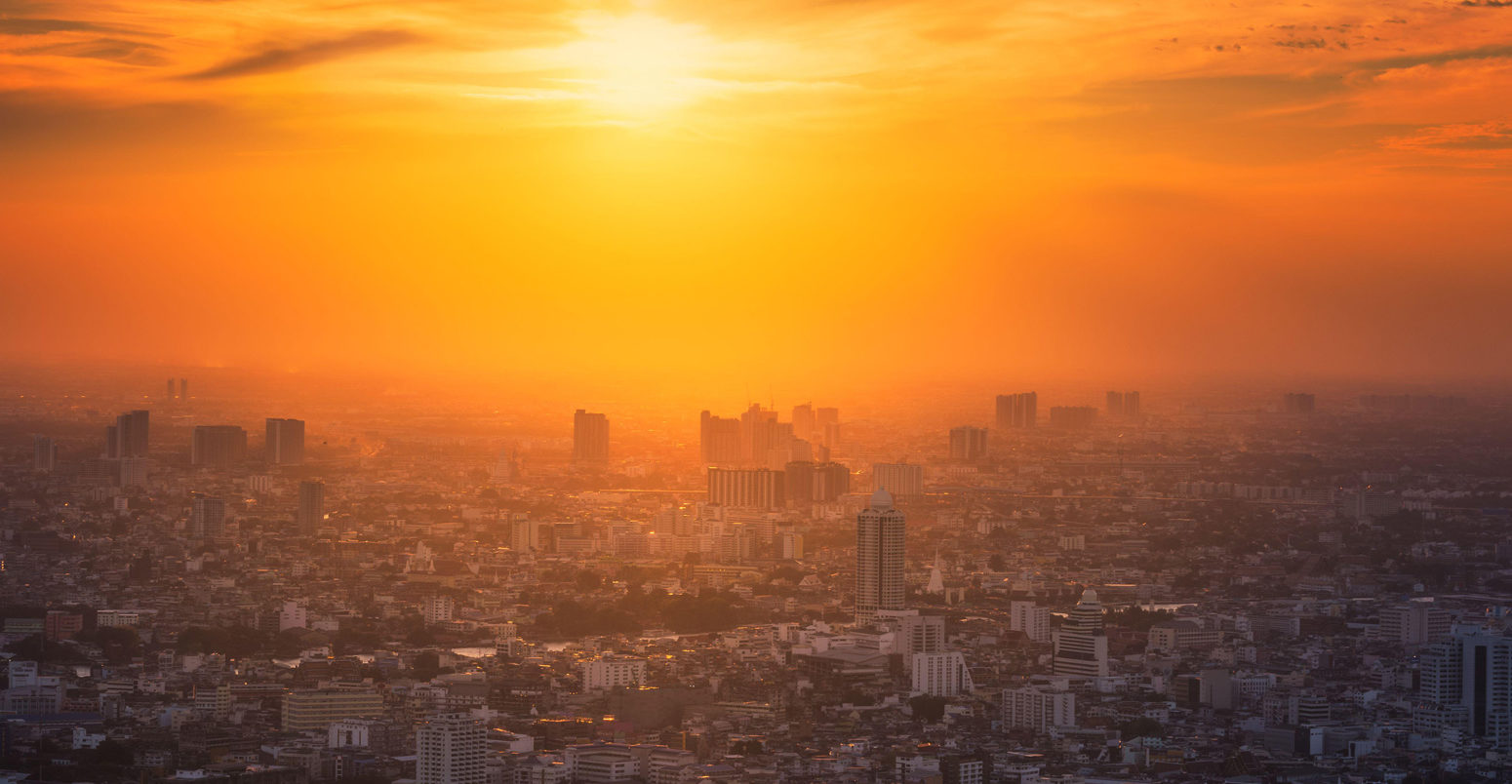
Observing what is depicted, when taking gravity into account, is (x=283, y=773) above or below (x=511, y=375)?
below

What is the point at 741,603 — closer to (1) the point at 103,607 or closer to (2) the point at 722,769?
(1) the point at 103,607

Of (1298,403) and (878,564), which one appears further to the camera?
(1298,403)

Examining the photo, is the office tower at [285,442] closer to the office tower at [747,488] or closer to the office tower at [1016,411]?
the office tower at [747,488]

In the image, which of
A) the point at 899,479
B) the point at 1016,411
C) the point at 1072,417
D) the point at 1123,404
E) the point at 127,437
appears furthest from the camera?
the point at 1016,411

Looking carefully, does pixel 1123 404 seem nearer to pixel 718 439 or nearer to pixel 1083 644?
pixel 718 439

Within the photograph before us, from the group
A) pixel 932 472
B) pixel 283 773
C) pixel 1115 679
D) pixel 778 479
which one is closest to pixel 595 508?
pixel 778 479

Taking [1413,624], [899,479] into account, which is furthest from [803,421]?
[1413,624]

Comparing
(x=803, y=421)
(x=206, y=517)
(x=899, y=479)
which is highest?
(x=803, y=421)
